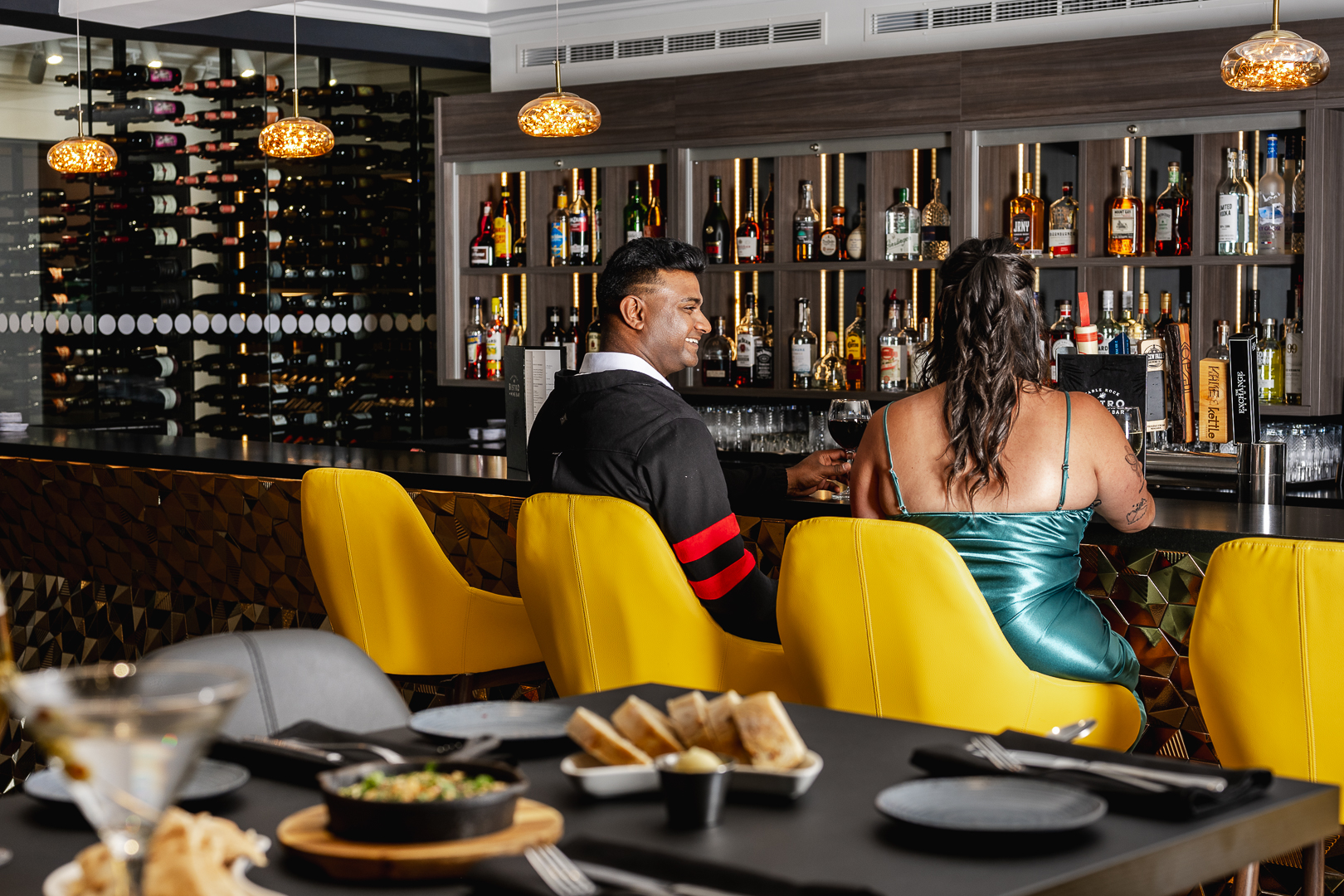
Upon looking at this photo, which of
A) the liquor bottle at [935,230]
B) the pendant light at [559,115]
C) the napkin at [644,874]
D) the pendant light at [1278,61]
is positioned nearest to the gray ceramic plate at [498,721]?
the napkin at [644,874]

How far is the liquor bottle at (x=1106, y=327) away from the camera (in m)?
4.45

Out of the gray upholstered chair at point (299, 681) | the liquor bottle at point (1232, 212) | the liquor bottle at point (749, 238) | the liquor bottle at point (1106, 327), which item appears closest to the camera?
the gray upholstered chair at point (299, 681)

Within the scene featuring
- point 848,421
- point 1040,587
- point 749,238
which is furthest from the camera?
point 749,238

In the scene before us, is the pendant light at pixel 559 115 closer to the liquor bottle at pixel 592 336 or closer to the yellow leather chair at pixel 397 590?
the liquor bottle at pixel 592 336

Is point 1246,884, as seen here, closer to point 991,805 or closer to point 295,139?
point 991,805

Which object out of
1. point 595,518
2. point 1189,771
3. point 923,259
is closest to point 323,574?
point 595,518

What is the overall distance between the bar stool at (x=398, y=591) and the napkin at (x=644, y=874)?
184 centimetres

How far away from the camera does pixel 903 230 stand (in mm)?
4902

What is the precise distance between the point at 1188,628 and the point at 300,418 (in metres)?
4.88

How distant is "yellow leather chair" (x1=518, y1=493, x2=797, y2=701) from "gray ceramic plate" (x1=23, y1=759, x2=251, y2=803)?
1.05 m

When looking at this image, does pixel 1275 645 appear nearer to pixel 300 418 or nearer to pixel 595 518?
pixel 595 518

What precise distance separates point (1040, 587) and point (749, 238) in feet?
10.2

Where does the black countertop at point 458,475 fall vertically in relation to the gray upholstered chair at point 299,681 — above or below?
above

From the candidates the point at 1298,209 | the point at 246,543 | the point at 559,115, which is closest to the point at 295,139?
the point at 559,115
